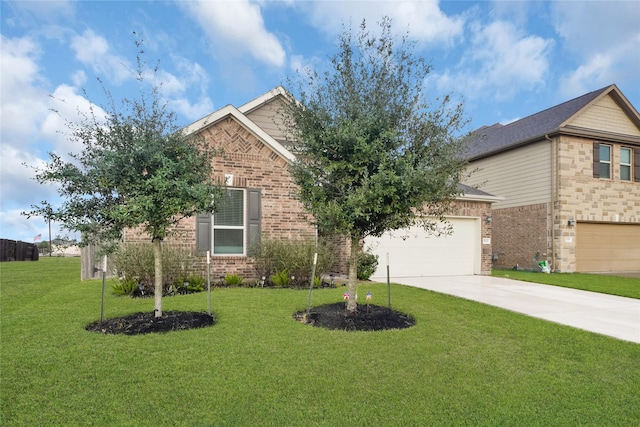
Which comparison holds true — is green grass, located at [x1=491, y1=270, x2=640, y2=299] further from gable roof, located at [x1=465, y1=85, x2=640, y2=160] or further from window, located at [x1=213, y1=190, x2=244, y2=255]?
window, located at [x1=213, y1=190, x2=244, y2=255]

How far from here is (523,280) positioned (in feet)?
43.0

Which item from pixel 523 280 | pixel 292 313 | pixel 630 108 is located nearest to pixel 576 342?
pixel 292 313

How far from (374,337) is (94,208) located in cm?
454

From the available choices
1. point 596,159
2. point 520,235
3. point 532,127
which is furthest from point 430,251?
point 596,159

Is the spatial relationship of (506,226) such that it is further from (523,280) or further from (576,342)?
(576,342)

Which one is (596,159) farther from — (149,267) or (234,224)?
(149,267)

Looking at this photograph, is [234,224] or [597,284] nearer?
[234,224]

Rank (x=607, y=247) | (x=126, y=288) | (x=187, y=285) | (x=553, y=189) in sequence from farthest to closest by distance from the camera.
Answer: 1. (x=607, y=247)
2. (x=553, y=189)
3. (x=187, y=285)
4. (x=126, y=288)

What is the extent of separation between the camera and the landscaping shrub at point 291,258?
33.1 ft

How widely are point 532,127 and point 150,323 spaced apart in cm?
1787

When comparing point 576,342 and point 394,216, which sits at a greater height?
point 394,216

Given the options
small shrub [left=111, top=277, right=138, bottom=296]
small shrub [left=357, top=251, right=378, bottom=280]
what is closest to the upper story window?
small shrub [left=357, top=251, right=378, bottom=280]

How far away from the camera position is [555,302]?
8914 millimetres

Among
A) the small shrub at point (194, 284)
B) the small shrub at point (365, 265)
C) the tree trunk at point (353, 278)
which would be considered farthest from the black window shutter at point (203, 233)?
the tree trunk at point (353, 278)
